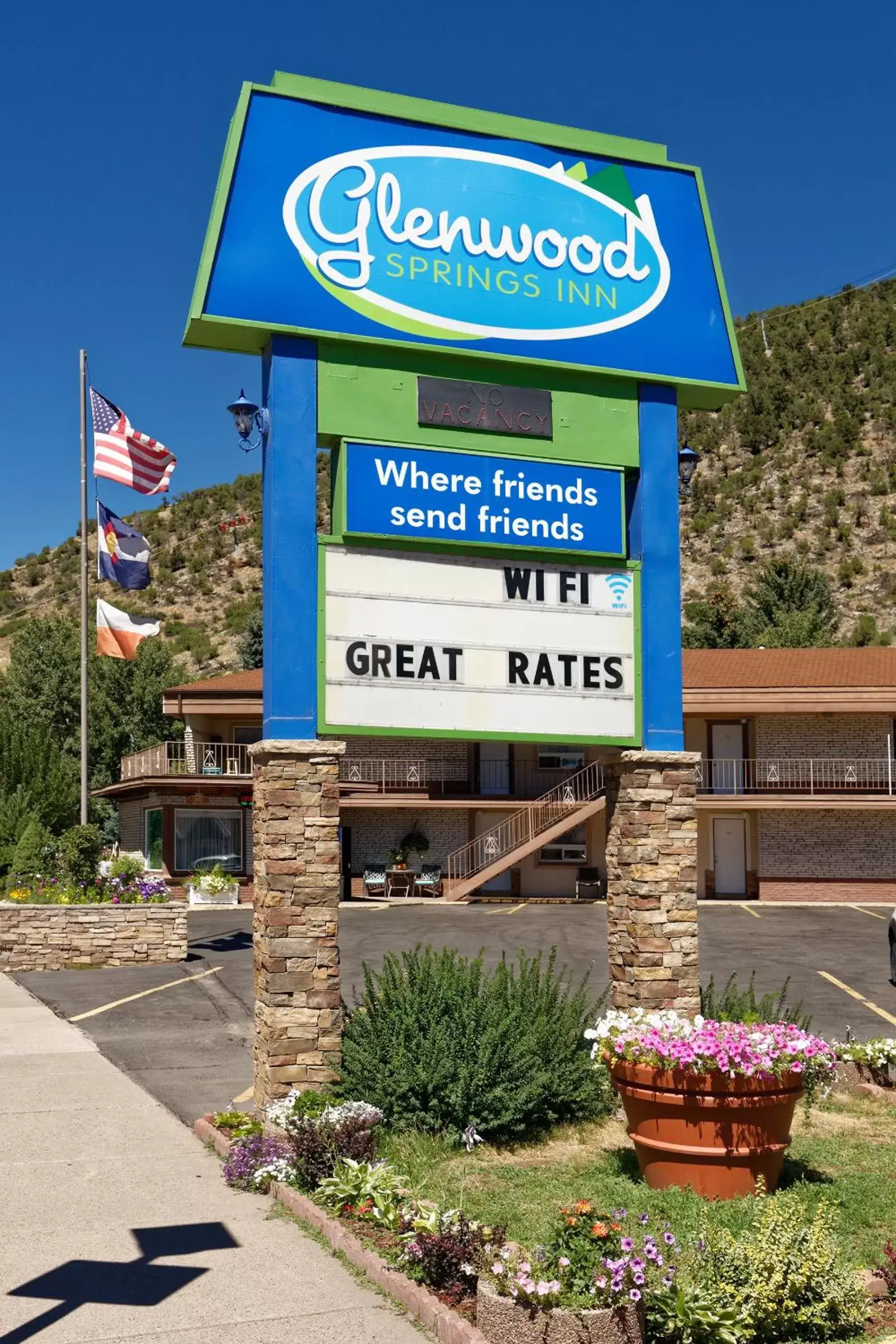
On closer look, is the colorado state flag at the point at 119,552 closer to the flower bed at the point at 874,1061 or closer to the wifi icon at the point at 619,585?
the wifi icon at the point at 619,585

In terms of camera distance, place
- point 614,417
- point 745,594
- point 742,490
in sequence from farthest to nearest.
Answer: point 742,490 < point 745,594 < point 614,417

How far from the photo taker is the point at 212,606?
286 feet

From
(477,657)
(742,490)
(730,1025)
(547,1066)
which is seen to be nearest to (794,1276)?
(730,1025)

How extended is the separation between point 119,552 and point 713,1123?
19.4 meters

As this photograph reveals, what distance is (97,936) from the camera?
944 inches

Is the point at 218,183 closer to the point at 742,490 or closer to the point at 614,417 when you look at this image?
the point at 614,417

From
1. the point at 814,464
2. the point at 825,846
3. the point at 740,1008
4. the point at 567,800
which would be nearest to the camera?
the point at 740,1008

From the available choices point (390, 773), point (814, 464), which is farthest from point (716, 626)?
point (814, 464)

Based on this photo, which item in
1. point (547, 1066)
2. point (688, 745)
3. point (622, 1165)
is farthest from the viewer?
point (688, 745)

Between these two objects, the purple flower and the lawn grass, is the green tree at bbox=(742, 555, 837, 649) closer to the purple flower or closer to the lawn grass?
the lawn grass

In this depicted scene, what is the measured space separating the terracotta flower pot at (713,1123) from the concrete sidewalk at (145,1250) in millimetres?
2258

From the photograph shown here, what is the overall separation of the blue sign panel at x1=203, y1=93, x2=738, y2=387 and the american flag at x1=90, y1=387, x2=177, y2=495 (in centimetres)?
1305

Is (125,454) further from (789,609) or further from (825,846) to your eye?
(789,609)

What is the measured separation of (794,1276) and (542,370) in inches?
342
